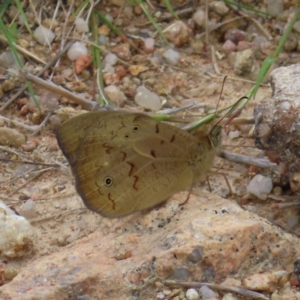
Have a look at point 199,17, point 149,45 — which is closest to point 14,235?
point 149,45

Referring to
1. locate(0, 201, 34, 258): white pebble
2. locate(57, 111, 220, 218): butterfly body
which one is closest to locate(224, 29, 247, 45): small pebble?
locate(57, 111, 220, 218): butterfly body

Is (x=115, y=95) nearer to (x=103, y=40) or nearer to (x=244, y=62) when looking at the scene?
(x=103, y=40)

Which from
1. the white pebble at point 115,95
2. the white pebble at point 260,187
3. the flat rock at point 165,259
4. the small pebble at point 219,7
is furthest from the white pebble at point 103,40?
the flat rock at point 165,259

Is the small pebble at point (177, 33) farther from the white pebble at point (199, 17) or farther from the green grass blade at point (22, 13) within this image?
the green grass blade at point (22, 13)

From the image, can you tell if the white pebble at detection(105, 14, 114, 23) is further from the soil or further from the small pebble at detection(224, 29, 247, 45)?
the small pebble at detection(224, 29, 247, 45)

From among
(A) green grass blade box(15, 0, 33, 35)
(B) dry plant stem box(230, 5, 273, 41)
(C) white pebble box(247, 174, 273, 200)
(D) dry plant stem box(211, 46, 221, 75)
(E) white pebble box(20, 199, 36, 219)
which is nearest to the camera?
(C) white pebble box(247, 174, 273, 200)

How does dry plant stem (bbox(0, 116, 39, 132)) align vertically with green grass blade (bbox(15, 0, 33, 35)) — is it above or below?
below

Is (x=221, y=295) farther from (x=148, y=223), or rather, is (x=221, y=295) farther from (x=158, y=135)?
(x=158, y=135)
